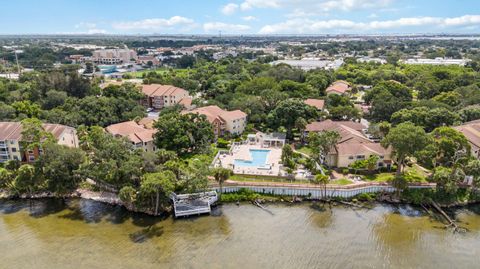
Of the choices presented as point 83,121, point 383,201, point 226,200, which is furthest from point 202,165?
Answer: point 83,121

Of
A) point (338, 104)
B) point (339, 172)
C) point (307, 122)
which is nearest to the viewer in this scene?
point (339, 172)

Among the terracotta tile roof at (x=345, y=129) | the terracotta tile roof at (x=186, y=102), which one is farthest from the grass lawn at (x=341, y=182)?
the terracotta tile roof at (x=186, y=102)

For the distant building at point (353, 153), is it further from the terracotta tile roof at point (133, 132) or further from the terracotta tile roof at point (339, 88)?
the terracotta tile roof at point (339, 88)

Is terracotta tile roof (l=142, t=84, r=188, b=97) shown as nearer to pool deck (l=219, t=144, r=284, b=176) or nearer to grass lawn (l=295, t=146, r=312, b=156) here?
pool deck (l=219, t=144, r=284, b=176)

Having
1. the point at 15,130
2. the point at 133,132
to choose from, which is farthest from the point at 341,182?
the point at 15,130

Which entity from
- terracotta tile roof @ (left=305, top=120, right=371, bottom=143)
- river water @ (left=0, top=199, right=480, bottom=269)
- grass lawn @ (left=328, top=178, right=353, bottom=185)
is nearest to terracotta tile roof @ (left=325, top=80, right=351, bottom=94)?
terracotta tile roof @ (left=305, top=120, right=371, bottom=143)

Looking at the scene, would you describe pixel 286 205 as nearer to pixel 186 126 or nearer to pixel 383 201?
pixel 383 201
